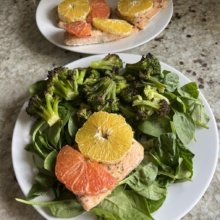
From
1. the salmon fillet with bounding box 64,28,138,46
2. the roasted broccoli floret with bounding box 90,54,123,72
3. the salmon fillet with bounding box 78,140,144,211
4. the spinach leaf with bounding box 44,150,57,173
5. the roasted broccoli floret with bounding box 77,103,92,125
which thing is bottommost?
the salmon fillet with bounding box 78,140,144,211

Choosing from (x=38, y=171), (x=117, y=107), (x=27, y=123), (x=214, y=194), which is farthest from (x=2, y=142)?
(x=214, y=194)

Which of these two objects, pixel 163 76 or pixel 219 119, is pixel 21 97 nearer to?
pixel 163 76

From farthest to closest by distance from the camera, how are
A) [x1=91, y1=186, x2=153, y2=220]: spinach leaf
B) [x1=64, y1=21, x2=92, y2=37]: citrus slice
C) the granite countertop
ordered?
[x1=64, y1=21, x2=92, y2=37]: citrus slice
the granite countertop
[x1=91, y1=186, x2=153, y2=220]: spinach leaf

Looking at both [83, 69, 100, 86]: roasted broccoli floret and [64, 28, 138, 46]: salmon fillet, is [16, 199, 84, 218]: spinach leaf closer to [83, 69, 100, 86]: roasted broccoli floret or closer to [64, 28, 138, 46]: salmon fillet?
[83, 69, 100, 86]: roasted broccoli floret

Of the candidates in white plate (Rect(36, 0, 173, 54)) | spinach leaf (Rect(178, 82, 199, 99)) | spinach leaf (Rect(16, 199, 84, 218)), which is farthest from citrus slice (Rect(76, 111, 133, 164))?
white plate (Rect(36, 0, 173, 54))

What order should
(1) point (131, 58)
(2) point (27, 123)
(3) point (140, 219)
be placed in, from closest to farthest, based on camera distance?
(3) point (140, 219) → (2) point (27, 123) → (1) point (131, 58)

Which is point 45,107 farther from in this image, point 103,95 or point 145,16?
point 145,16

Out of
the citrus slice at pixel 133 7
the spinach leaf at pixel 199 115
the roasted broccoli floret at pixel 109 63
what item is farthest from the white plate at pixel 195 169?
the citrus slice at pixel 133 7
